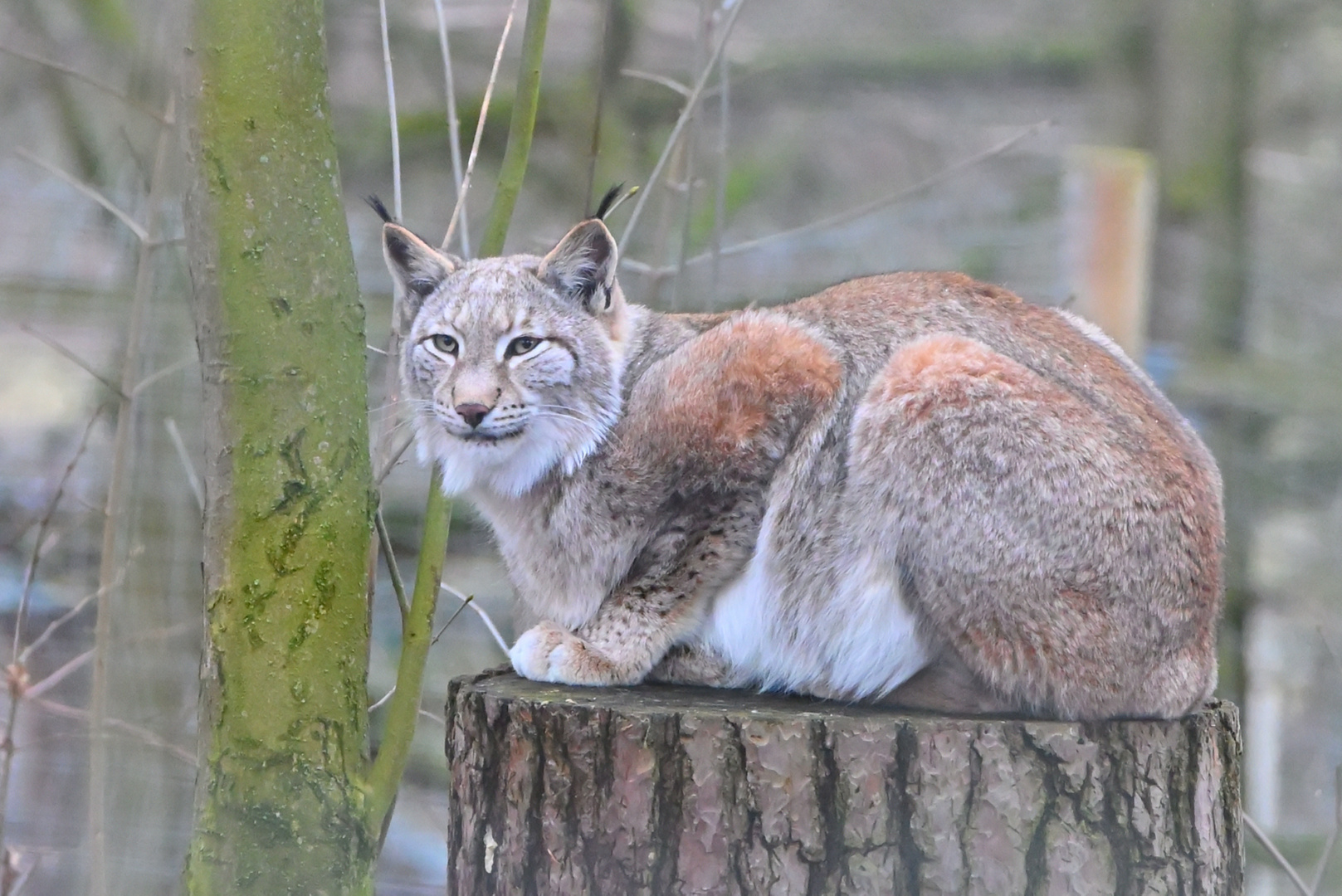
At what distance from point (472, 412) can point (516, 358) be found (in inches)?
9.1

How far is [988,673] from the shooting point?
9.41 feet

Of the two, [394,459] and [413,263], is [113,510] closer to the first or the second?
[394,459]

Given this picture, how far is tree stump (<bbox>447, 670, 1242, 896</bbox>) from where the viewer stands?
262 cm

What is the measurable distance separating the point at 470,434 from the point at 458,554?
277 centimetres

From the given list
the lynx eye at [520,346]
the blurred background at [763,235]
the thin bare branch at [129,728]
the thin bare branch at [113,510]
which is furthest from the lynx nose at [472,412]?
the thin bare branch at [129,728]

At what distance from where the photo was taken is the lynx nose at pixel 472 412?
3.28 m

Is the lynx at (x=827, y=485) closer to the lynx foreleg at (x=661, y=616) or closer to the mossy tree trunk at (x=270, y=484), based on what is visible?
the lynx foreleg at (x=661, y=616)

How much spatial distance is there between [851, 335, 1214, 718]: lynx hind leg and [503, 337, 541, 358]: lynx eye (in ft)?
3.18

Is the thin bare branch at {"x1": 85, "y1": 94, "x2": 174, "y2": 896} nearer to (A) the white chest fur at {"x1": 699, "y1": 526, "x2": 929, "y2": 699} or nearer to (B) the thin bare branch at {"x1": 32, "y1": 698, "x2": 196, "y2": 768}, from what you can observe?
(B) the thin bare branch at {"x1": 32, "y1": 698, "x2": 196, "y2": 768}

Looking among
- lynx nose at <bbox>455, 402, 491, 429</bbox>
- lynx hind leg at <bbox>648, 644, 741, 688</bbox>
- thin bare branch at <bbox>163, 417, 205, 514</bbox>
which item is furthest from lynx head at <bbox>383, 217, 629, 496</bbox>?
thin bare branch at <bbox>163, 417, 205, 514</bbox>

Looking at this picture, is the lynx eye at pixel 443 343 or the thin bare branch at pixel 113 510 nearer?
the lynx eye at pixel 443 343

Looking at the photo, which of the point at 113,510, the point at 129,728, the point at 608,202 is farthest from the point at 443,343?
the point at 129,728

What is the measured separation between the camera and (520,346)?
11.4 feet

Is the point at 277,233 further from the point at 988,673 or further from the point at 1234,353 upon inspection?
the point at 1234,353
